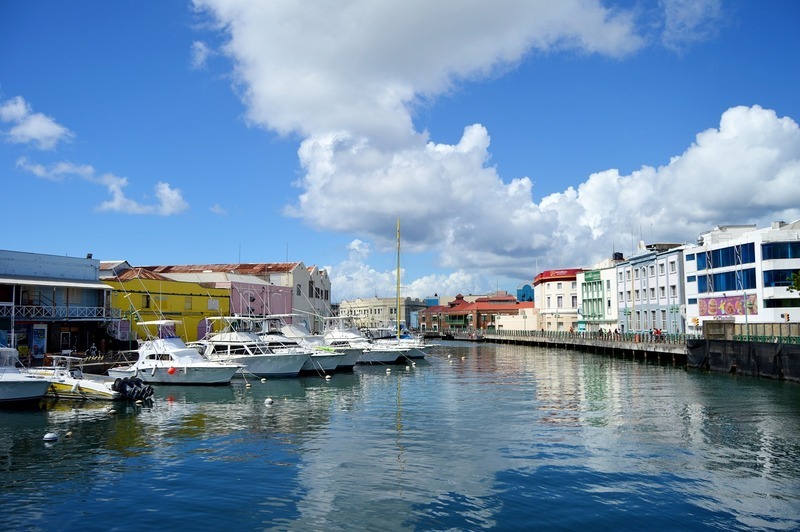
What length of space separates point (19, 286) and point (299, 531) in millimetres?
43912

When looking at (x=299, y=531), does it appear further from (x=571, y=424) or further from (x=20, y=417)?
(x=20, y=417)

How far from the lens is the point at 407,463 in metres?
21.5

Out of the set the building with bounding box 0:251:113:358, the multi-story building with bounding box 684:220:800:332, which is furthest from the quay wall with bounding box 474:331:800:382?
the building with bounding box 0:251:113:358

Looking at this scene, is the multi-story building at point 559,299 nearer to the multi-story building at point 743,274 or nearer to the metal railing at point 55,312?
the multi-story building at point 743,274

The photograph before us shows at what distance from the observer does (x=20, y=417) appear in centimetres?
3061

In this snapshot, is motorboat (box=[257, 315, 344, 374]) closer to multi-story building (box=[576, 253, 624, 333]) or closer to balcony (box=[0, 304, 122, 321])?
balcony (box=[0, 304, 122, 321])

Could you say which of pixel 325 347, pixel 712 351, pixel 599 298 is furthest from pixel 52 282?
pixel 599 298

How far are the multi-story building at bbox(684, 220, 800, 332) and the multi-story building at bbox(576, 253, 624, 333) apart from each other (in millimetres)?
25815

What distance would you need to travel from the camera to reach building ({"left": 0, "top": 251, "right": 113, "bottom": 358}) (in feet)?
159

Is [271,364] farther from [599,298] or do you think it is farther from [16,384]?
[599,298]

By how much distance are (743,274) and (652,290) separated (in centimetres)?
2326

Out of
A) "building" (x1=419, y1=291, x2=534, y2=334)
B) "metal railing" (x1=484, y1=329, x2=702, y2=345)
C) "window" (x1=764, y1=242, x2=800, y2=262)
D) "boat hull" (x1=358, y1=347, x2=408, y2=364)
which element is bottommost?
"boat hull" (x1=358, y1=347, x2=408, y2=364)

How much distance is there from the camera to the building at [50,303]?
159 feet

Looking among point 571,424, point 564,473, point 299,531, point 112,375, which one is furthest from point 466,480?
point 112,375
